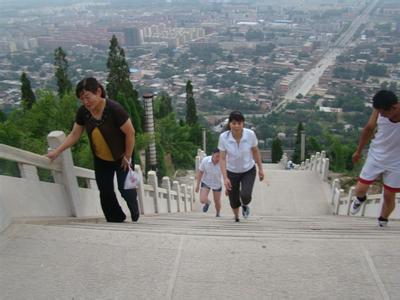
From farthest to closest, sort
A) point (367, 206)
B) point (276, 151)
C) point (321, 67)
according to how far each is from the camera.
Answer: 1. point (321, 67)
2. point (276, 151)
3. point (367, 206)

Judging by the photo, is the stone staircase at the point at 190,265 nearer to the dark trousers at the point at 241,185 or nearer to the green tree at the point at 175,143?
the dark trousers at the point at 241,185

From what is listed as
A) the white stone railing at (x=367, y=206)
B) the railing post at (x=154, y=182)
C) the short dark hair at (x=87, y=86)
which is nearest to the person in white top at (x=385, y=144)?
the white stone railing at (x=367, y=206)

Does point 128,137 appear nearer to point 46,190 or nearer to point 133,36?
point 46,190

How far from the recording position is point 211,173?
679cm

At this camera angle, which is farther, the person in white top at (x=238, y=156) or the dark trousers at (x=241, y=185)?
the dark trousers at (x=241, y=185)

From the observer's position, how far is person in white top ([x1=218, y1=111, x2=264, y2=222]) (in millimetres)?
4830

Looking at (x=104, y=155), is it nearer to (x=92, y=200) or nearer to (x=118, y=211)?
(x=118, y=211)

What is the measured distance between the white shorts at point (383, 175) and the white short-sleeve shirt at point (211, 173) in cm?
272

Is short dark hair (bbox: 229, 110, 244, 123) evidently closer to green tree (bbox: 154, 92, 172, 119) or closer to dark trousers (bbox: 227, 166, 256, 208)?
dark trousers (bbox: 227, 166, 256, 208)

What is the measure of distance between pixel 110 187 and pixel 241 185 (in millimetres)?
1690

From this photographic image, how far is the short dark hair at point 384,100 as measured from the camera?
3.80 metres

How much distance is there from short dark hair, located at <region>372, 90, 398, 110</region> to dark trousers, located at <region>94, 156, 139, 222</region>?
234cm

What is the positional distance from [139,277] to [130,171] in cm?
Result: 162

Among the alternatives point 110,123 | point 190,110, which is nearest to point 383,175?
point 110,123
